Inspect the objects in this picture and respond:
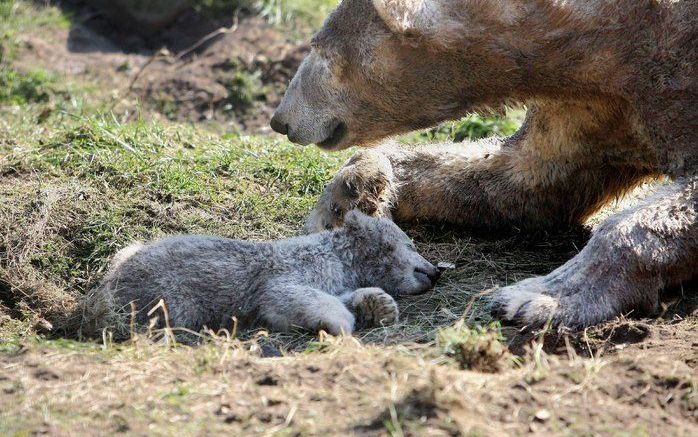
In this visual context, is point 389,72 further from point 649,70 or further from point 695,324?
point 695,324

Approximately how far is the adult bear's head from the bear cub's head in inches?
25.0

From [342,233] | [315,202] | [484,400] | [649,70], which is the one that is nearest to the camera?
[484,400]

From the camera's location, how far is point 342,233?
18.8 ft

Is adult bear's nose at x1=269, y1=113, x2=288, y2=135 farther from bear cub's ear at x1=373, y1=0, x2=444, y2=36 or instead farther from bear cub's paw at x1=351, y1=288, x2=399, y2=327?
bear cub's paw at x1=351, y1=288, x2=399, y2=327

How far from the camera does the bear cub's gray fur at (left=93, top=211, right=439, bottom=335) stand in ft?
16.5

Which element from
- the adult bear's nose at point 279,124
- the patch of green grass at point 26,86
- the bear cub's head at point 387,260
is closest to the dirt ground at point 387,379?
the bear cub's head at point 387,260

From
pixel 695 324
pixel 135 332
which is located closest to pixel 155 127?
pixel 135 332

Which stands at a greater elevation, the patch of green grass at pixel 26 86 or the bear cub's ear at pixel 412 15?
the bear cub's ear at pixel 412 15

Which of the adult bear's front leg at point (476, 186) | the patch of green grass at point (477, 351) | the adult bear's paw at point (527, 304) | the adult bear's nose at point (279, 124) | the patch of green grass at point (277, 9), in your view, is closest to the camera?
the patch of green grass at point (477, 351)

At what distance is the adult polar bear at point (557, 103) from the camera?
5012 millimetres

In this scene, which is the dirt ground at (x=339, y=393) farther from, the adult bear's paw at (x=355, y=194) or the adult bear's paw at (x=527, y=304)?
the adult bear's paw at (x=355, y=194)

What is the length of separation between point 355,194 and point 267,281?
53.2 inches

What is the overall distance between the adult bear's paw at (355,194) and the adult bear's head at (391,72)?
366 mm

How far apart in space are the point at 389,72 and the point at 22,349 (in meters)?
2.48
